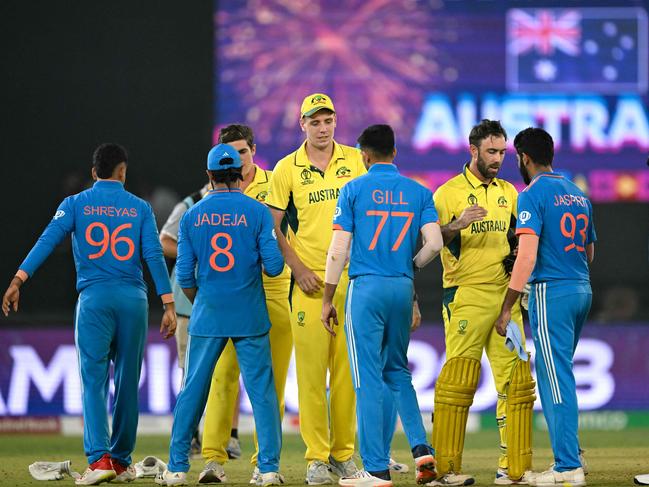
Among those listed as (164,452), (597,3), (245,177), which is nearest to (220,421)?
(245,177)

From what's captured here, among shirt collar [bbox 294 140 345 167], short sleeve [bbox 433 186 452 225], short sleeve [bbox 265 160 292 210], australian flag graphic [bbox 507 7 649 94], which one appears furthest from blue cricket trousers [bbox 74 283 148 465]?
australian flag graphic [bbox 507 7 649 94]

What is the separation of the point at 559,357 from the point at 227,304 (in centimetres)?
186

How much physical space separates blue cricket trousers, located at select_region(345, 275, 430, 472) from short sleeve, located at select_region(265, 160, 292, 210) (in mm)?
941

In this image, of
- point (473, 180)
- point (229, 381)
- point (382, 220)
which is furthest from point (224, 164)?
point (473, 180)

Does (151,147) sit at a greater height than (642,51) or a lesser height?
lesser

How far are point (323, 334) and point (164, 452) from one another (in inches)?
109

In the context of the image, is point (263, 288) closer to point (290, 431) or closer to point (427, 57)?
point (290, 431)

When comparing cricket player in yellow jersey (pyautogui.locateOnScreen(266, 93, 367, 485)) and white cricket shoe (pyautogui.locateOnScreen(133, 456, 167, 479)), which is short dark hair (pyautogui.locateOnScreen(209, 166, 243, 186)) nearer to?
cricket player in yellow jersey (pyautogui.locateOnScreen(266, 93, 367, 485))

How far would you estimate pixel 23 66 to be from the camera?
14086 mm

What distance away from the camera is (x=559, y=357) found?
717cm

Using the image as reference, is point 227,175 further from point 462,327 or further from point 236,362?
point 462,327

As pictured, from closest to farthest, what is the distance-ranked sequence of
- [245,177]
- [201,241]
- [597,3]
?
[201,241] < [245,177] < [597,3]

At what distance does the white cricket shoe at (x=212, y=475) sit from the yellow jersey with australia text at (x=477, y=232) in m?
1.75

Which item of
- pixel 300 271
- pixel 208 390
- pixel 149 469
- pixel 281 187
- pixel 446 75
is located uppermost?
pixel 446 75
